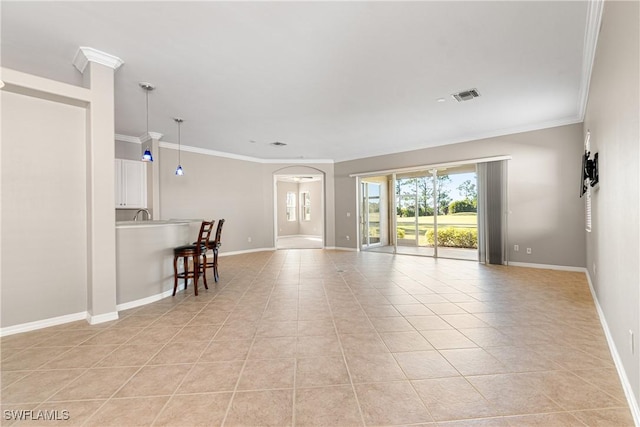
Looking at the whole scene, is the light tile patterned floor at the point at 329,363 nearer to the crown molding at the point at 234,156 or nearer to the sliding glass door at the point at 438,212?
the sliding glass door at the point at 438,212

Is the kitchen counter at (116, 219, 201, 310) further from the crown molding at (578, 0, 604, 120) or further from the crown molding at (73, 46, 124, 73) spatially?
the crown molding at (578, 0, 604, 120)

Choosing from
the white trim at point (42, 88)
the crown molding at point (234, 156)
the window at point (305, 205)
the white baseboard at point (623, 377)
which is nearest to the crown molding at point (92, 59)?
the white trim at point (42, 88)

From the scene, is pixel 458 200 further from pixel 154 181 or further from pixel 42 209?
pixel 42 209

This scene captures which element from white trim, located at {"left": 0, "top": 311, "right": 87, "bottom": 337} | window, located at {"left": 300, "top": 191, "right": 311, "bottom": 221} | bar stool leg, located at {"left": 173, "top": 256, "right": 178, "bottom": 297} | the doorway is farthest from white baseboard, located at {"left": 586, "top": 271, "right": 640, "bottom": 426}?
window, located at {"left": 300, "top": 191, "right": 311, "bottom": 221}

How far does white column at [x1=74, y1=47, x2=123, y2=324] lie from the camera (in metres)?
2.99

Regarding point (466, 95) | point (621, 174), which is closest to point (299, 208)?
point (466, 95)

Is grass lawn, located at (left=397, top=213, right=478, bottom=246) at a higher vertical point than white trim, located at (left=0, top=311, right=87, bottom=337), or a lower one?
higher

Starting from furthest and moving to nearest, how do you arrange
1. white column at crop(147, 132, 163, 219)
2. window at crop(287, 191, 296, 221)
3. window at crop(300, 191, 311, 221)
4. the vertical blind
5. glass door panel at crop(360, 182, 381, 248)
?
window at crop(300, 191, 311, 221)
window at crop(287, 191, 296, 221)
glass door panel at crop(360, 182, 381, 248)
white column at crop(147, 132, 163, 219)
the vertical blind

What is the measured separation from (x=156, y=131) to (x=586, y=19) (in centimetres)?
666

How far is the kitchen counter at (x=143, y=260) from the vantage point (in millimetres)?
3361

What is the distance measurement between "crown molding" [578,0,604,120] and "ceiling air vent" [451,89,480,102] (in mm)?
1148

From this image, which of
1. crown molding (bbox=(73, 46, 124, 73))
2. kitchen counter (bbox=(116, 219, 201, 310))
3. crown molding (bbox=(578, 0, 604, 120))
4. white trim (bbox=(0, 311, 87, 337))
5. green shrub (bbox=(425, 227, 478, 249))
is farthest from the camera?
green shrub (bbox=(425, 227, 478, 249))

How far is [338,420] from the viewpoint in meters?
1.55

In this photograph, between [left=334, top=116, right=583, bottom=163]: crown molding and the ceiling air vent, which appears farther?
[left=334, top=116, right=583, bottom=163]: crown molding
